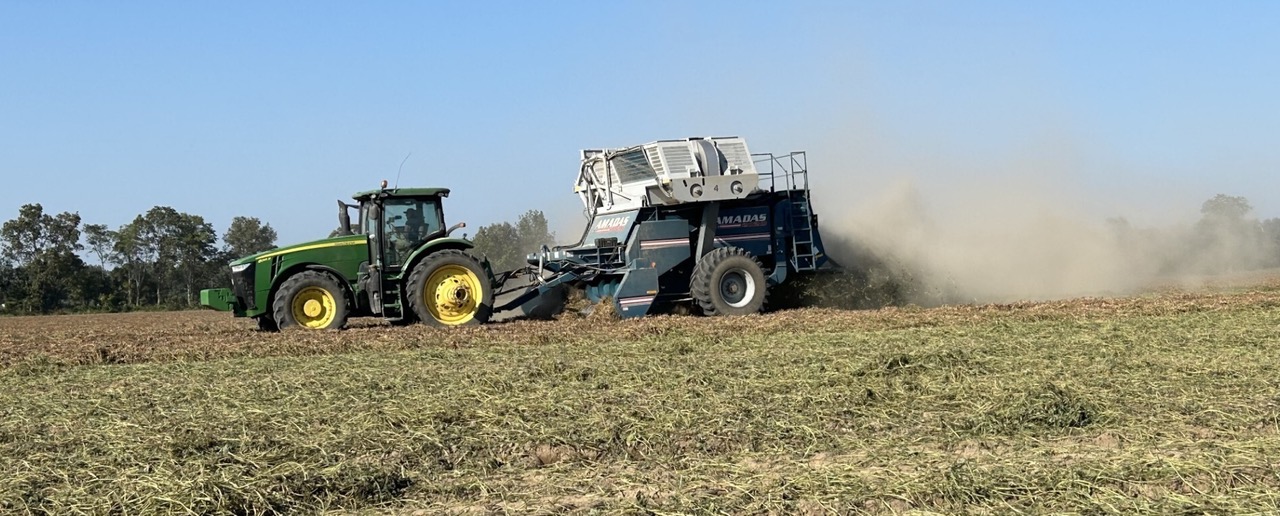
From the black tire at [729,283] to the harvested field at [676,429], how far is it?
4.73 m

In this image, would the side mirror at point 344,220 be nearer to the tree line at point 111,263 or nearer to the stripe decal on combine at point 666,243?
the stripe decal on combine at point 666,243

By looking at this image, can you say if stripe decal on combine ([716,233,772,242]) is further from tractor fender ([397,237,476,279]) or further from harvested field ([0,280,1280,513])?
harvested field ([0,280,1280,513])

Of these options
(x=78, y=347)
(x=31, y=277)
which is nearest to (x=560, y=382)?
(x=78, y=347)

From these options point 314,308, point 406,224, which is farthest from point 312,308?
point 406,224

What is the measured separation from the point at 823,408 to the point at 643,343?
16.8 ft

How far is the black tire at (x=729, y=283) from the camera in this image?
16297 mm

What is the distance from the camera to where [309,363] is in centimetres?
1096

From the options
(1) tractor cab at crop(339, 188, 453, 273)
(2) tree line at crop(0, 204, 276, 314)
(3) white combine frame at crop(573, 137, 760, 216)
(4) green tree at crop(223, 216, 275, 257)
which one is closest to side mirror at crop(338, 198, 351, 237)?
(1) tractor cab at crop(339, 188, 453, 273)

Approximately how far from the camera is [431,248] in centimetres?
1566

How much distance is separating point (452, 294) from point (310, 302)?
1.87 meters

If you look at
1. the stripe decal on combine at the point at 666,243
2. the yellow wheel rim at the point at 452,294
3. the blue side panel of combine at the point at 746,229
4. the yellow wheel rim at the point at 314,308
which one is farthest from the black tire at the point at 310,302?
the blue side panel of combine at the point at 746,229

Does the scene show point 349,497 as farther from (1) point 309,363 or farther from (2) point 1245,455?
(1) point 309,363

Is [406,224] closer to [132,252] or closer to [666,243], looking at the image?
[666,243]

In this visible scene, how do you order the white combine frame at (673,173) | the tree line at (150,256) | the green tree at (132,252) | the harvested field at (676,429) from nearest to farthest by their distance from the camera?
the harvested field at (676,429) → the white combine frame at (673,173) → the tree line at (150,256) → the green tree at (132,252)
